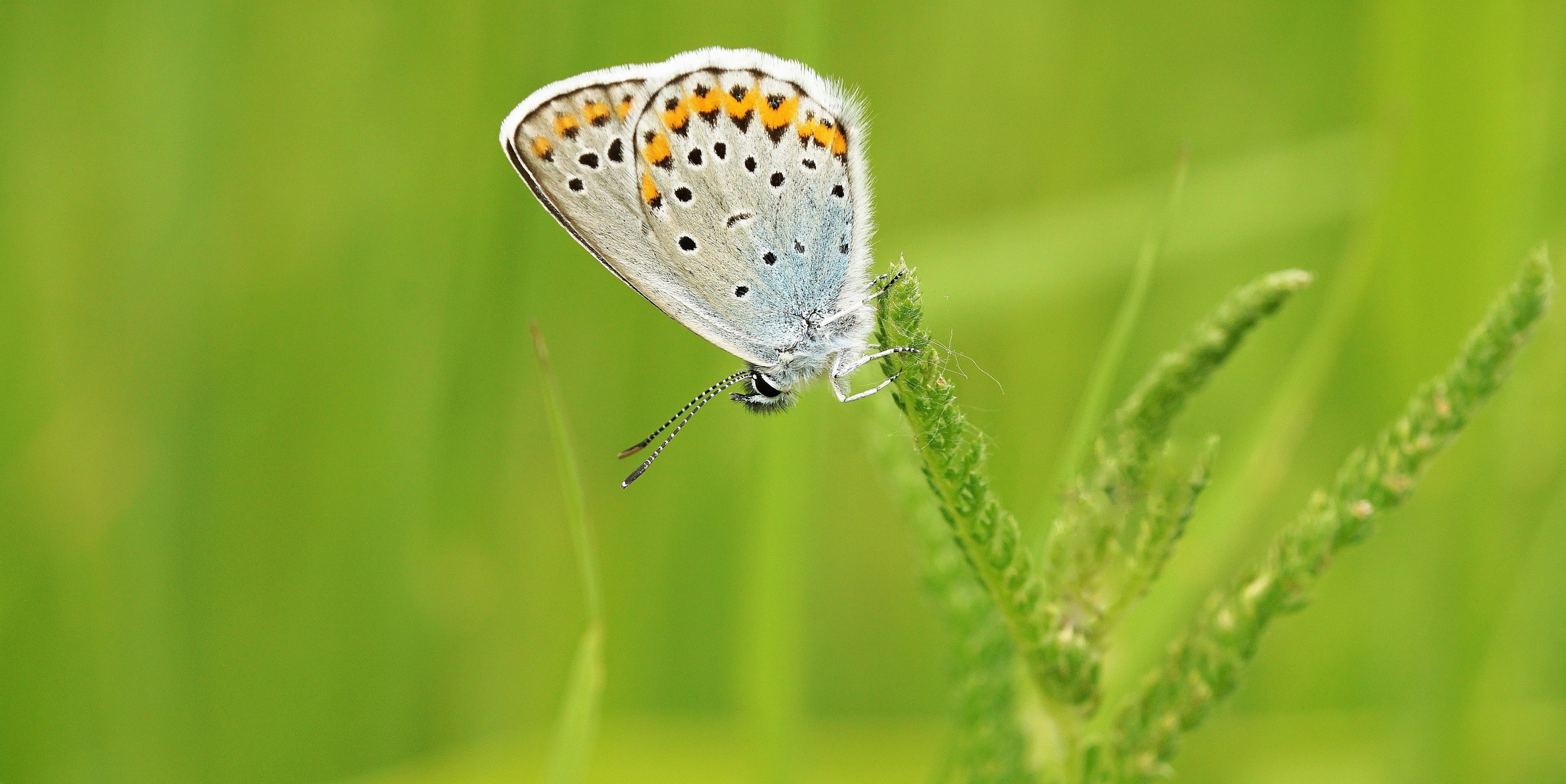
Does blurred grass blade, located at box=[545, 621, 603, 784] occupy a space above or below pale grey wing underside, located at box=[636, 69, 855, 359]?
below

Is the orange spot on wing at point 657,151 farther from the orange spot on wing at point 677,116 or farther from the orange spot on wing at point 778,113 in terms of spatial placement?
the orange spot on wing at point 778,113

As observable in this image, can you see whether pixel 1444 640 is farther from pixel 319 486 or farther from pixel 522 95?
pixel 319 486

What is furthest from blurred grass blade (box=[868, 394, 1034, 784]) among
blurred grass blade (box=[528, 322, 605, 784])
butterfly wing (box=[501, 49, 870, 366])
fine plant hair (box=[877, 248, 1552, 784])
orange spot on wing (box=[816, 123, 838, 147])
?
orange spot on wing (box=[816, 123, 838, 147])

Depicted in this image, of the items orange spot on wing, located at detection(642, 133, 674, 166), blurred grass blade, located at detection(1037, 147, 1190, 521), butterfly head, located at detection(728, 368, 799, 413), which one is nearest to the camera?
blurred grass blade, located at detection(1037, 147, 1190, 521)

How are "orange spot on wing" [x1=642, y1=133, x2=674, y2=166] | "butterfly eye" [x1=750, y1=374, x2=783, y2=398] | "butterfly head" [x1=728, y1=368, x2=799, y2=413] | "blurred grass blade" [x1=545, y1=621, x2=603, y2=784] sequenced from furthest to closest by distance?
"orange spot on wing" [x1=642, y1=133, x2=674, y2=166] → "butterfly eye" [x1=750, y1=374, x2=783, y2=398] → "butterfly head" [x1=728, y1=368, x2=799, y2=413] → "blurred grass blade" [x1=545, y1=621, x2=603, y2=784]

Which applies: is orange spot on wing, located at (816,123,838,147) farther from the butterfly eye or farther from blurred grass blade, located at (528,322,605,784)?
blurred grass blade, located at (528,322,605,784)

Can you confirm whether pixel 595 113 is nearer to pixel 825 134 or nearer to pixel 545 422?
pixel 825 134

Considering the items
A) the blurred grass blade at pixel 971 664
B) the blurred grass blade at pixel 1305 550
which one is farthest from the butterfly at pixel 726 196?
the blurred grass blade at pixel 1305 550

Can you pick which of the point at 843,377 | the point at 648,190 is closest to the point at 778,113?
the point at 648,190
